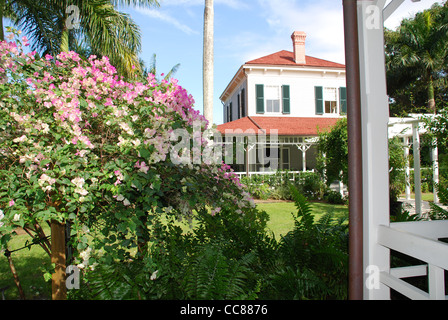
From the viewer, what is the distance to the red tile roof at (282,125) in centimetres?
1432

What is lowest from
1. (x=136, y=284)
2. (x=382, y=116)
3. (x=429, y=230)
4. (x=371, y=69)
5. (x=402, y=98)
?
(x=136, y=284)

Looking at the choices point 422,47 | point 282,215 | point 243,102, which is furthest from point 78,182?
point 422,47

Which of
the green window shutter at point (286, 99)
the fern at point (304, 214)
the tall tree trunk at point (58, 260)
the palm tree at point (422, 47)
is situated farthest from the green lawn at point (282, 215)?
the palm tree at point (422, 47)

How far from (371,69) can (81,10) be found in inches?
395

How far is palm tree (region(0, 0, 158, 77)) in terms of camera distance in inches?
368

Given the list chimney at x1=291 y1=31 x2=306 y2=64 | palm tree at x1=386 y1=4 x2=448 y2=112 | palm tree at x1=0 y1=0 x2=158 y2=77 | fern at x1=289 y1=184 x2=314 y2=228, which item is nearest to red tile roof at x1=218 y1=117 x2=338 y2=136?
chimney at x1=291 y1=31 x2=306 y2=64

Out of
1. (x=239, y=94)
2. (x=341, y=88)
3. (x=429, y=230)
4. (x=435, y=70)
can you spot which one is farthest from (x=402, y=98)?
(x=429, y=230)

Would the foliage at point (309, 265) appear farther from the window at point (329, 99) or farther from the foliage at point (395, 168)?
the window at point (329, 99)

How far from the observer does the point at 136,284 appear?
218 centimetres

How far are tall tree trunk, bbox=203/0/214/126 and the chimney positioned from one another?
1056 cm

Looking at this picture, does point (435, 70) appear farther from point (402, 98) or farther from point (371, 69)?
point (371, 69)

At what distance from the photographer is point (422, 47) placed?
22219 mm

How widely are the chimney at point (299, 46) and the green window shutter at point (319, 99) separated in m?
1.70

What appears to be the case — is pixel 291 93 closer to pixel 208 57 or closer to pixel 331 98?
pixel 331 98
